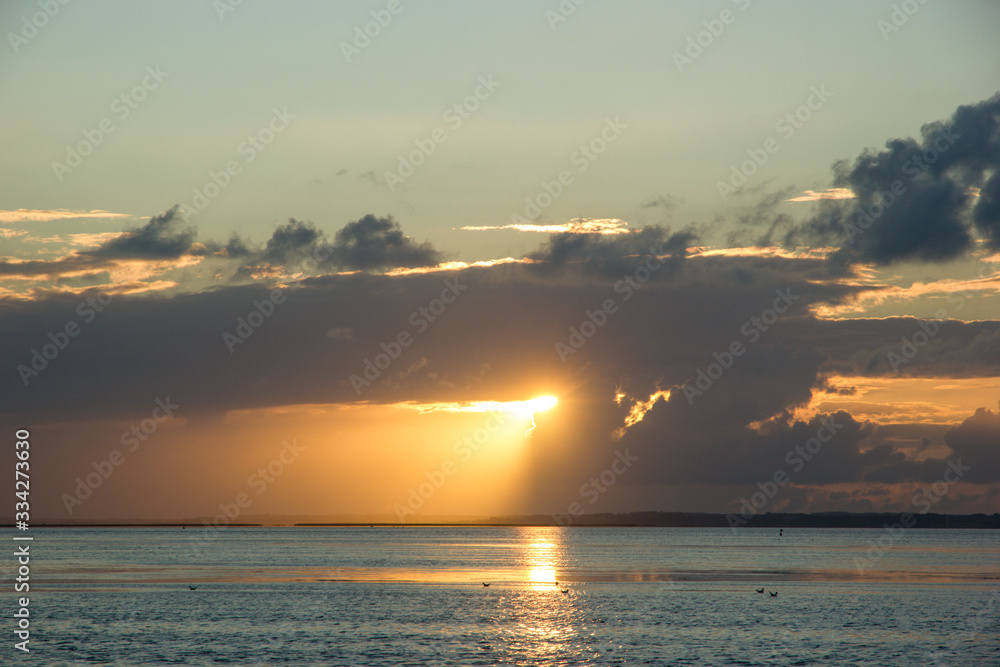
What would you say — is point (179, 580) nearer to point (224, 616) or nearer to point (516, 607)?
point (224, 616)

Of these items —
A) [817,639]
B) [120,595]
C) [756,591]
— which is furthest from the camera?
[756,591]

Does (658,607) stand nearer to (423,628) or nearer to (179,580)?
(423,628)

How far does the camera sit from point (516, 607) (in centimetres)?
10338

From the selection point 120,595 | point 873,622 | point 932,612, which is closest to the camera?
point 873,622

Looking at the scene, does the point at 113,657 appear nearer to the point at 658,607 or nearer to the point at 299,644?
the point at 299,644

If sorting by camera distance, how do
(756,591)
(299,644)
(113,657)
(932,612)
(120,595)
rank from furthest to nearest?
(756,591)
(120,595)
(932,612)
(299,644)
(113,657)

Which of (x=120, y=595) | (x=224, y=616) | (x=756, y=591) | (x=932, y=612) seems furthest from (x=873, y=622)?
(x=120, y=595)

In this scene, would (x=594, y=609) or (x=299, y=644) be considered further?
(x=594, y=609)

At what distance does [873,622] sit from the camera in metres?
90.9

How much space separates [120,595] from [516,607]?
47.4 metres

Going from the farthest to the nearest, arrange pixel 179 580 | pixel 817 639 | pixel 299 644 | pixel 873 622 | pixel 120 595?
pixel 179 580 < pixel 120 595 < pixel 873 622 < pixel 817 639 < pixel 299 644

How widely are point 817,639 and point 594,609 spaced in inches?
1083

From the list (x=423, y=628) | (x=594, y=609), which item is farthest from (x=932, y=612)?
(x=423, y=628)

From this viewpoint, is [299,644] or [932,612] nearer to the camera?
[299,644]
